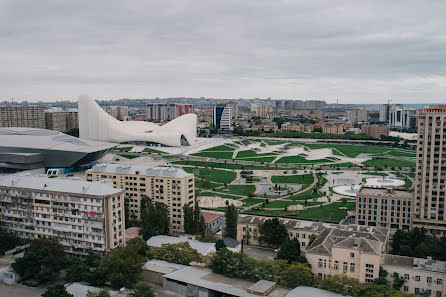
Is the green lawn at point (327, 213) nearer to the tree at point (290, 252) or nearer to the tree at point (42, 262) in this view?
the tree at point (290, 252)

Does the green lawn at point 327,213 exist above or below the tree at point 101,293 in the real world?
below

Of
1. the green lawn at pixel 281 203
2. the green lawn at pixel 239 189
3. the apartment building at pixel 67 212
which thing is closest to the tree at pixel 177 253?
the apartment building at pixel 67 212

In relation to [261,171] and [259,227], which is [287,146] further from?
[259,227]

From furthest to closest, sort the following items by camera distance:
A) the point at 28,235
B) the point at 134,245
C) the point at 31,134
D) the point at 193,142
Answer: the point at 193,142
the point at 31,134
the point at 28,235
the point at 134,245

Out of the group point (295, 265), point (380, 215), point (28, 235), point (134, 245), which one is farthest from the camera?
point (380, 215)

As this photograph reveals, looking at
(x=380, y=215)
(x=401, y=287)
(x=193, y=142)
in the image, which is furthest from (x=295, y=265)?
(x=193, y=142)

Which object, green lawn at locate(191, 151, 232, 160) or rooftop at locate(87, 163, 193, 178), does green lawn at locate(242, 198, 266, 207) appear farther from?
Result: green lawn at locate(191, 151, 232, 160)
